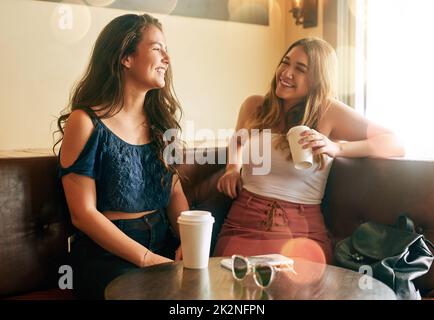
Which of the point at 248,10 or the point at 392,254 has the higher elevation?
the point at 248,10

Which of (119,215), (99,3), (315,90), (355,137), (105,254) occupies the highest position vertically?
(99,3)

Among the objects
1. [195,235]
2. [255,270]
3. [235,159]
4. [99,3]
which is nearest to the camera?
[255,270]

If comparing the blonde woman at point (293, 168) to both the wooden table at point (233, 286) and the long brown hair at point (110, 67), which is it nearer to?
the long brown hair at point (110, 67)

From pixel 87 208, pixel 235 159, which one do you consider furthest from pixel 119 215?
pixel 235 159

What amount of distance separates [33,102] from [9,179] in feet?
3.05

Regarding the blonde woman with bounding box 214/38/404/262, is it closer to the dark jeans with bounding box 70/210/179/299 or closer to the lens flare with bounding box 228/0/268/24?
the dark jeans with bounding box 70/210/179/299

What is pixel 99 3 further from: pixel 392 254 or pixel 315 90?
pixel 392 254

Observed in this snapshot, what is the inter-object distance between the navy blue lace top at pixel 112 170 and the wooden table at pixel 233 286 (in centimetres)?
40

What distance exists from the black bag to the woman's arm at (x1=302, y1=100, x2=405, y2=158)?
12.9 inches

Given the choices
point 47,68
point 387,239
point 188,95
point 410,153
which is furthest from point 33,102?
point 410,153

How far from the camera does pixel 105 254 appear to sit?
1.67 meters

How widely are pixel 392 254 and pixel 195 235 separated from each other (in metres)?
0.66

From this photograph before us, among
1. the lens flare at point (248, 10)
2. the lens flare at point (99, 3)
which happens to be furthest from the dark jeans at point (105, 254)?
the lens flare at point (248, 10)

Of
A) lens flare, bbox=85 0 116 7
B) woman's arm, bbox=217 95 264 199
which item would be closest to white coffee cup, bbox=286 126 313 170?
woman's arm, bbox=217 95 264 199
